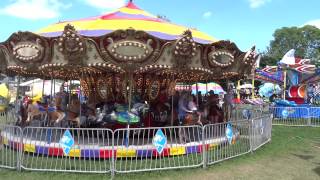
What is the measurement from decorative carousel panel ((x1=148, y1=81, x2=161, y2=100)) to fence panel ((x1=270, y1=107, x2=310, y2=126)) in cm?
819

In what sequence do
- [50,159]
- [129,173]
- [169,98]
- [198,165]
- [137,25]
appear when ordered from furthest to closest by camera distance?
[169,98] < [137,25] < [50,159] < [198,165] < [129,173]

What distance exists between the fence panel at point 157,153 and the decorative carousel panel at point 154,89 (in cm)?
297

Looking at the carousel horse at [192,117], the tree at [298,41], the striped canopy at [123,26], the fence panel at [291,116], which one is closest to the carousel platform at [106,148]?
the carousel horse at [192,117]

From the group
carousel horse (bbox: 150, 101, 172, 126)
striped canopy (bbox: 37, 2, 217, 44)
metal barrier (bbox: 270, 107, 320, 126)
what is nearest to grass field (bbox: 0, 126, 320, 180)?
carousel horse (bbox: 150, 101, 172, 126)

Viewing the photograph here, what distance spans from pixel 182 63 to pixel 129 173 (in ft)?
10.3

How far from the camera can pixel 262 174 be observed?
8.07 m

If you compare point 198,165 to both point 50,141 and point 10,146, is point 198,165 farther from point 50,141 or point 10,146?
point 10,146

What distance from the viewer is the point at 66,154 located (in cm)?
799

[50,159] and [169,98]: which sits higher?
[169,98]

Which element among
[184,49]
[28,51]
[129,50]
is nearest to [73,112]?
[28,51]

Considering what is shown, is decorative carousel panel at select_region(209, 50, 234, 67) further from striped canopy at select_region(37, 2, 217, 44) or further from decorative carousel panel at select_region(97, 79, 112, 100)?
decorative carousel panel at select_region(97, 79, 112, 100)

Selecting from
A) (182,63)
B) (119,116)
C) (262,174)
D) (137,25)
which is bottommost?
(262,174)

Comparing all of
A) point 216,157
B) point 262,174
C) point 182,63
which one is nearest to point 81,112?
point 182,63

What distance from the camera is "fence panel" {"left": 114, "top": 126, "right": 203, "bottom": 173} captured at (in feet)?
26.9
